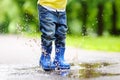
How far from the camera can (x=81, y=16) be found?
16.1 m

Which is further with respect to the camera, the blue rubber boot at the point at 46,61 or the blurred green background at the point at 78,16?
the blurred green background at the point at 78,16

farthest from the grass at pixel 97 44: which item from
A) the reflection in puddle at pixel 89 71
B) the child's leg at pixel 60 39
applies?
the child's leg at pixel 60 39

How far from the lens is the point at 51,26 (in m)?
5.71

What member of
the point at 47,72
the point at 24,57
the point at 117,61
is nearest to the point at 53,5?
the point at 47,72

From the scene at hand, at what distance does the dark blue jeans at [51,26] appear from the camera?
570cm

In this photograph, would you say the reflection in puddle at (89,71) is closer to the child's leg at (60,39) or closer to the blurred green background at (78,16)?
the child's leg at (60,39)

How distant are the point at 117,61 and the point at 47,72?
4.27 feet

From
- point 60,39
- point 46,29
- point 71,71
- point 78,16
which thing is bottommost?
point 78,16

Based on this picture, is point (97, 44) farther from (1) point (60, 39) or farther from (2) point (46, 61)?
(2) point (46, 61)

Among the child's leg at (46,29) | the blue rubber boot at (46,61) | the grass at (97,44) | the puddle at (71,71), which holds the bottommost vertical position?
the grass at (97,44)

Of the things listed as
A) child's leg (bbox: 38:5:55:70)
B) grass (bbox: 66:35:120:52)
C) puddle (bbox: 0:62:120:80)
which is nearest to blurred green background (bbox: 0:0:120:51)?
grass (bbox: 66:35:120:52)

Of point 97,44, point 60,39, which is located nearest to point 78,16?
point 97,44

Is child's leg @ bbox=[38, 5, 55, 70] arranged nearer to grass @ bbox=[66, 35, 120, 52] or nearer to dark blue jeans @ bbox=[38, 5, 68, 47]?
dark blue jeans @ bbox=[38, 5, 68, 47]

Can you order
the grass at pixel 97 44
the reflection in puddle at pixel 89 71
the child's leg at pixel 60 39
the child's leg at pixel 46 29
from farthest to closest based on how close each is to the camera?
the grass at pixel 97 44
the child's leg at pixel 60 39
the child's leg at pixel 46 29
the reflection in puddle at pixel 89 71
